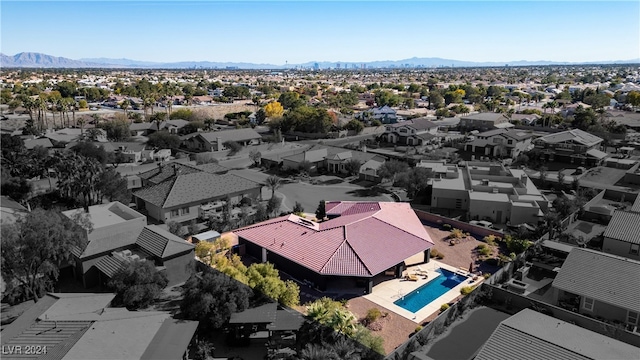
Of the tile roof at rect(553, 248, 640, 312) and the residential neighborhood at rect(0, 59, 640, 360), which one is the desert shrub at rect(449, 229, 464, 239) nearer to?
the residential neighborhood at rect(0, 59, 640, 360)

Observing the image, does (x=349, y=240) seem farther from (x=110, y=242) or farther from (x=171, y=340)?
(x=110, y=242)

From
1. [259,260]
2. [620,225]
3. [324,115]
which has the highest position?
[324,115]

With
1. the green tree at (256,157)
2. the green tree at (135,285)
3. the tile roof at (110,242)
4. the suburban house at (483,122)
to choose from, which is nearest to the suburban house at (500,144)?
the suburban house at (483,122)

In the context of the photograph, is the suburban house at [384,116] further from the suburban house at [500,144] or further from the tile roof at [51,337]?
the tile roof at [51,337]

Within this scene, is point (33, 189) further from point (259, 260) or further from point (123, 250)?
point (259, 260)

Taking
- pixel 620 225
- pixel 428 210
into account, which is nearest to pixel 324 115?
pixel 428 210

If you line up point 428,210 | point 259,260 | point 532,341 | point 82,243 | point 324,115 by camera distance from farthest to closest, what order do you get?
point 324,115 < point 428,210 < point 259,260 < point 82,243 < point 532,341
